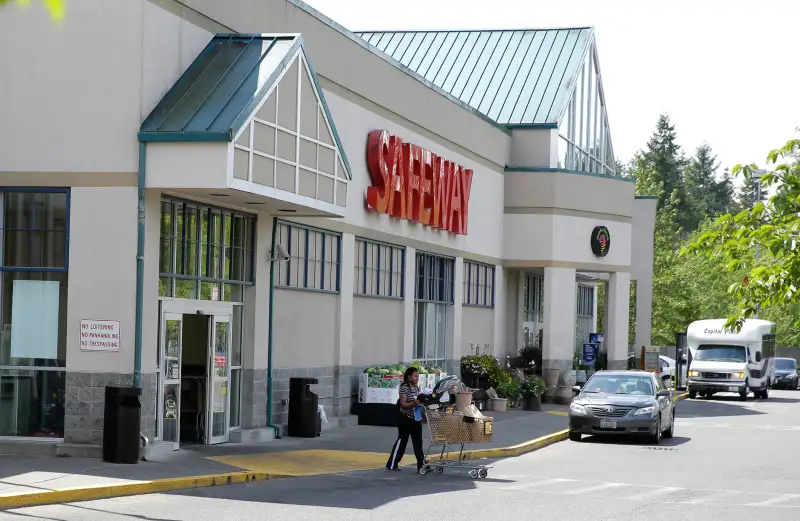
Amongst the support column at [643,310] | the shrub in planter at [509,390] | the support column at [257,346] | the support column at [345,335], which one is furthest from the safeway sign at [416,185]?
the support column at [643,310]

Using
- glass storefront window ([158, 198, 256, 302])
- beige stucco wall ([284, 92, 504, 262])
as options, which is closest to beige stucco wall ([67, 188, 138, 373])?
glass storefront window ([158, 198, 256, 302])

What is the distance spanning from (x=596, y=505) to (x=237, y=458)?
5.88 meters

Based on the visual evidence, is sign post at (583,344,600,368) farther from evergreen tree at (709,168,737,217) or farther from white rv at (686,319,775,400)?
evergreen tree at (709,168,737,217)

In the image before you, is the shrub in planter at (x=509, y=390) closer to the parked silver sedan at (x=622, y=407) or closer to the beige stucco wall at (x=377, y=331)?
the beige stucco wall at (x=377, y=331)

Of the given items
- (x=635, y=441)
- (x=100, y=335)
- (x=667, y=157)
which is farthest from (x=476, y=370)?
(x=667, y=157)

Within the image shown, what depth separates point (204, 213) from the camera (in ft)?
63.2

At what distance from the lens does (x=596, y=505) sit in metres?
14.3

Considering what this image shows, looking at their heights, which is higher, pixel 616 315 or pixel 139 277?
pixel 139 277

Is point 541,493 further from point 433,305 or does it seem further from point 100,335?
point 433,305

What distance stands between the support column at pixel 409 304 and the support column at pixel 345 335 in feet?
11.2

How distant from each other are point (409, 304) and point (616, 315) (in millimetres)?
13220

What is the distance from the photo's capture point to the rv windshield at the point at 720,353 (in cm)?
4650

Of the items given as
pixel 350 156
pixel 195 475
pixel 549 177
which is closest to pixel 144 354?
pixel 195 475

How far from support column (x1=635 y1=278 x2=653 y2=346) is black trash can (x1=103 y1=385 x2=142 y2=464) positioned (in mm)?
34983
